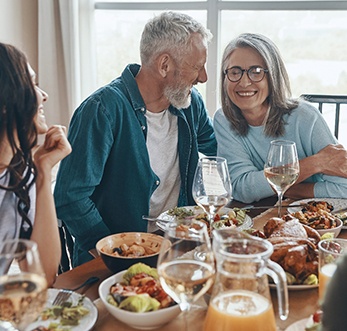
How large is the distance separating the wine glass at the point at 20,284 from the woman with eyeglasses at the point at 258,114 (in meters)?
1.29

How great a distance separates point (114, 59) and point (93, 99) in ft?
7.32

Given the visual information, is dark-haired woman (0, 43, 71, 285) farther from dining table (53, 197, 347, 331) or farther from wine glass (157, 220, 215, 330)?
wine glass (157, 220, 215, 330)

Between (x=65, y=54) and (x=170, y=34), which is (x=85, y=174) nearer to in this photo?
(x=170, y=34)

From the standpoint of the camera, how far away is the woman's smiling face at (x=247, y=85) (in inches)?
86.7

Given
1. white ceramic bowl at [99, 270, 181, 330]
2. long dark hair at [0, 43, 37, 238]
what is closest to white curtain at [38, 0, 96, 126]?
long dark hair at [0, 43, 37, 238]

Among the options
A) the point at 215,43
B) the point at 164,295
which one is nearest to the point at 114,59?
the point at 215,43

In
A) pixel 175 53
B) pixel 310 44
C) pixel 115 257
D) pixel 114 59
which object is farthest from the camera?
pixel 114 59

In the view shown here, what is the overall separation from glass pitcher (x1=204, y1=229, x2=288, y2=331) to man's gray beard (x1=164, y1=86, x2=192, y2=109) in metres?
1.28

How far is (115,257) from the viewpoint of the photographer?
4.23 ft

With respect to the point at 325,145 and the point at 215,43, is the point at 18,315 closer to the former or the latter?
the point at 325,145

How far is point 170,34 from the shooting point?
6.98 ft

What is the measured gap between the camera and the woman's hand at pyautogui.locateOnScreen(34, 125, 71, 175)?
1.52m

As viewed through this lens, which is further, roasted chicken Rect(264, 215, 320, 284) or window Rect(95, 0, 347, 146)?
window Rect(95, 0, 347, 146)

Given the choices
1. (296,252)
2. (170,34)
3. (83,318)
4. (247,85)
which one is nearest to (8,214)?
(83,318)
